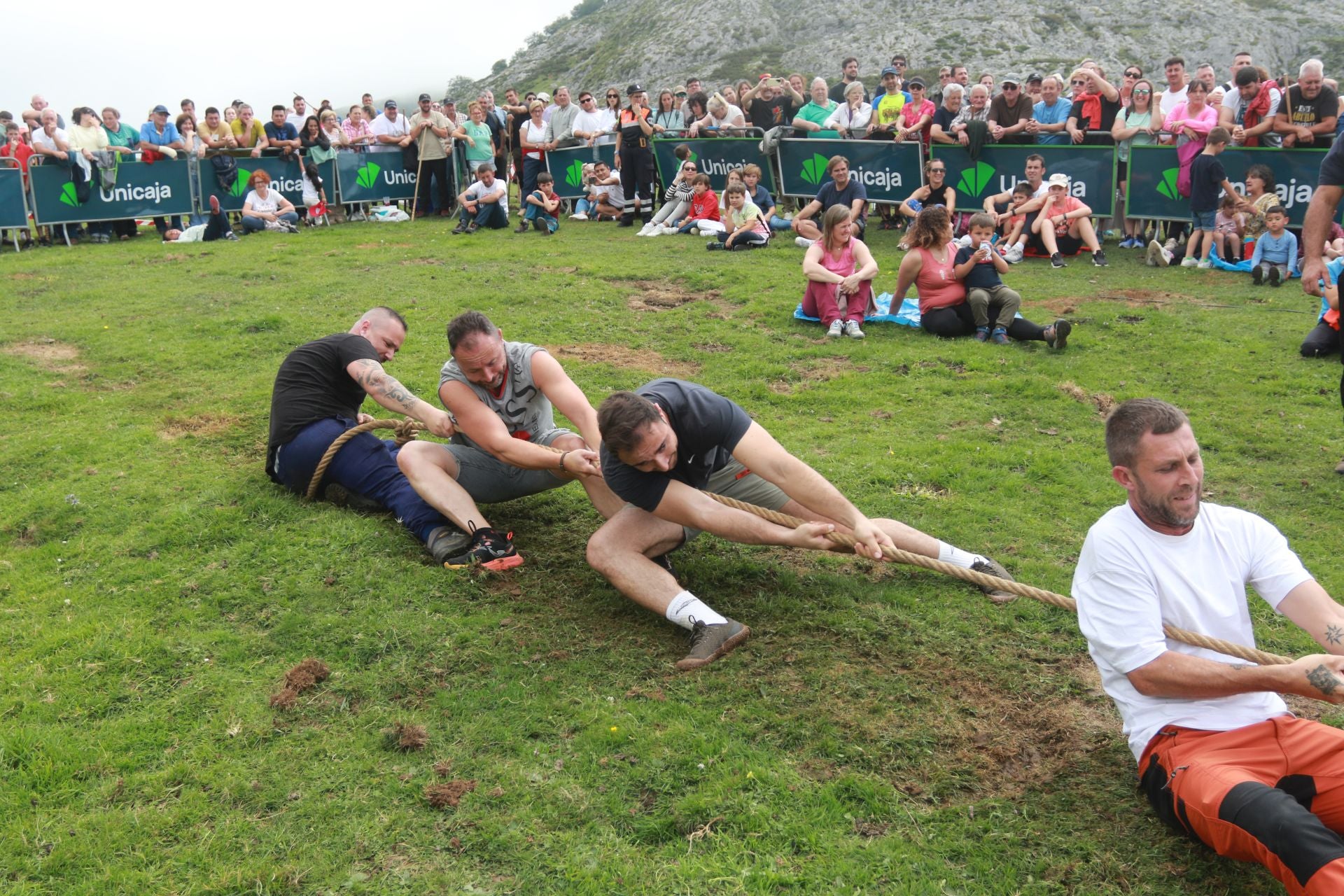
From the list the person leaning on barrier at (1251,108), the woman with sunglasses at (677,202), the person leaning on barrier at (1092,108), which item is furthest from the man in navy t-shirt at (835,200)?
the person leaning on barrier at (1251,108)

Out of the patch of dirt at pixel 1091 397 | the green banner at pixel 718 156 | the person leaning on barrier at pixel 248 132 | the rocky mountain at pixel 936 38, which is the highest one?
the rocky mountain at pixel 936 38

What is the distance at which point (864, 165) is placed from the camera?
14.8 metres

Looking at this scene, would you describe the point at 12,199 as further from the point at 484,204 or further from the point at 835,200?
the point at 835,200

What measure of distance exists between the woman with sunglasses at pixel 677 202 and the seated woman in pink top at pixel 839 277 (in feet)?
17.5

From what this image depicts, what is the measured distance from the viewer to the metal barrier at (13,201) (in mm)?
15094

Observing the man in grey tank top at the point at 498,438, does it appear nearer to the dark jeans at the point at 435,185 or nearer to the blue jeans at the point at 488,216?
the blue jeans at the point at 488,216

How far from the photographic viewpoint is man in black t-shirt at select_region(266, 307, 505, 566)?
602 cm

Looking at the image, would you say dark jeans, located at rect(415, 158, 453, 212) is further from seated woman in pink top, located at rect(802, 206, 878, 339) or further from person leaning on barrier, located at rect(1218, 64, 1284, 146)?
person leaning on barrier, located at rect(1218, 64, 1284, 146)

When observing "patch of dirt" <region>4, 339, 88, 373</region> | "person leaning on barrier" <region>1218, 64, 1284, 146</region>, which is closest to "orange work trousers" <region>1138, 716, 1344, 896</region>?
"patch of dirt" <region>4, 339, 88, 373</region>

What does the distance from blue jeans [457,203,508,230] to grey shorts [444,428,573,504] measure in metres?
10.8

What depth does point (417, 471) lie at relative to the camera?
5848 millimetres

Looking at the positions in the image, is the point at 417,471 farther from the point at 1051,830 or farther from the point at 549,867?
the point at 1051,830

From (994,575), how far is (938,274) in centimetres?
490

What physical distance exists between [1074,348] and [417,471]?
5.93 meters
